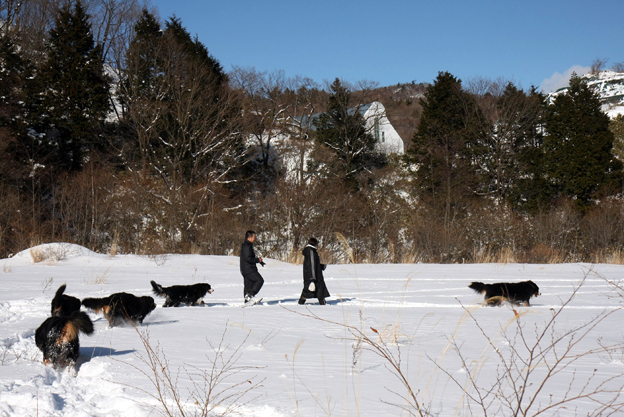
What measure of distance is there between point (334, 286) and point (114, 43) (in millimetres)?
38276

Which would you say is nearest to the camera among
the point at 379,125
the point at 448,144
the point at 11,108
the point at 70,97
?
the point at 11,108

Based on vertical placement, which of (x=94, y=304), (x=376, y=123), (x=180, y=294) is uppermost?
(x=376, y=123)

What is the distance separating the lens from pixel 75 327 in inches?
207

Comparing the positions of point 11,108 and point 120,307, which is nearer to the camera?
point 120,307

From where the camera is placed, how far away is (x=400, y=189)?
3797 cm

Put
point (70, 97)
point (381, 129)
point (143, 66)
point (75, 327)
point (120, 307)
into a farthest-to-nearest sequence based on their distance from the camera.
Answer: point (381, 129), point (143, 66), point (70, 97), point (120, 307), point (75, 327)

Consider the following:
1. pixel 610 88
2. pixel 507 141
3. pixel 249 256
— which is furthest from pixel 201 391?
pixel 610 88

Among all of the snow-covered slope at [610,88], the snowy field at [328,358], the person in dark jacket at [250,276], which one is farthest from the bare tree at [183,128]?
the snow-covered slope at [610,88]

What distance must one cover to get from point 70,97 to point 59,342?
103 ft

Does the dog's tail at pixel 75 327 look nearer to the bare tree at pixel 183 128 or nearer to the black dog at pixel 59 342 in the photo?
the black dog at pixel 59 342

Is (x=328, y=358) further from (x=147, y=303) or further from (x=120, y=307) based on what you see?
(x=147, y=303)

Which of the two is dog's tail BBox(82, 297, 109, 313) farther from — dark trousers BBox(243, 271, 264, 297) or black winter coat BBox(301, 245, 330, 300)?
black winter coat BBox(301, 245, 330, 300)

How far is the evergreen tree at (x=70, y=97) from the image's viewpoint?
3117 cm

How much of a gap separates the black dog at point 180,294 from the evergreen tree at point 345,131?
3077cm
